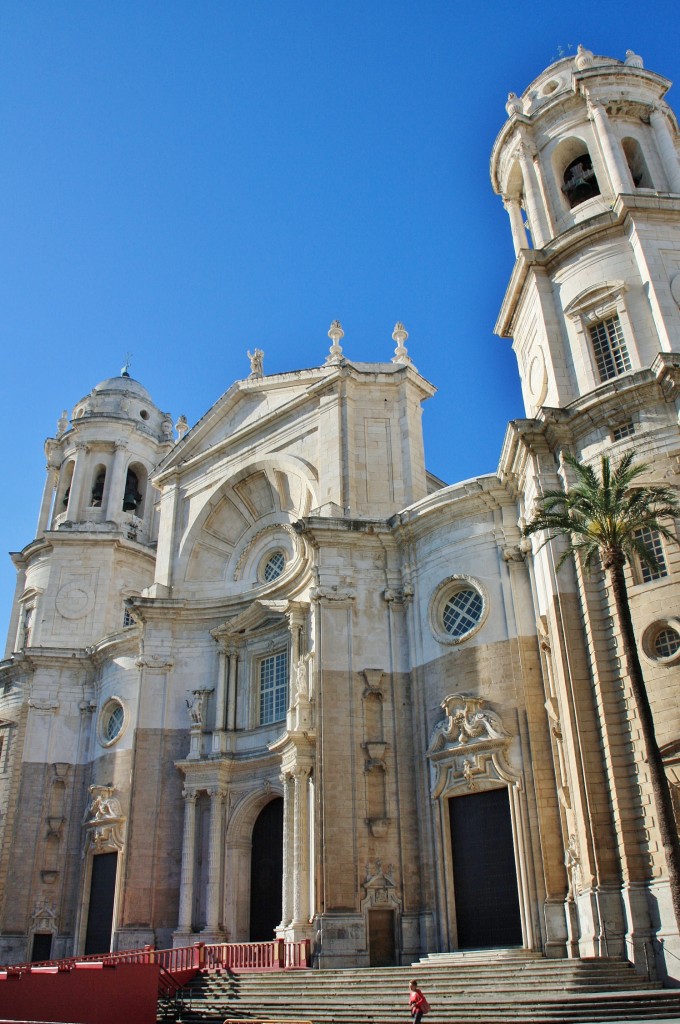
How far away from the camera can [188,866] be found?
28.2 m

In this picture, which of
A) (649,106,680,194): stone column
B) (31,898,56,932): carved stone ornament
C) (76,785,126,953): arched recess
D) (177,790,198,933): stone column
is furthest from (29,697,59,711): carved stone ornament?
(649,106,680,194): stone column

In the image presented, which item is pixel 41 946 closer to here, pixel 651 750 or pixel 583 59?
pixel 651 750

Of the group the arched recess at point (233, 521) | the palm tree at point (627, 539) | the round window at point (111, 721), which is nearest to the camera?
the palm tree at point (627, 539)

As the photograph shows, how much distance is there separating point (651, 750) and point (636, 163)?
19161 millimetres

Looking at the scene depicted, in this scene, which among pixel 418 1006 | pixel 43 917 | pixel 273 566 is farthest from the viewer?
pixel 273 566

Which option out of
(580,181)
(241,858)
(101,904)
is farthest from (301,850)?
(580,181)

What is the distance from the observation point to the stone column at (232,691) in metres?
29.8

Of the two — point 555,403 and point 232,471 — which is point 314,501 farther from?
point 555,403

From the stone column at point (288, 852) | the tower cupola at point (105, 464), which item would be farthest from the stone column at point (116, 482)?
the stone column at point (288, 852)

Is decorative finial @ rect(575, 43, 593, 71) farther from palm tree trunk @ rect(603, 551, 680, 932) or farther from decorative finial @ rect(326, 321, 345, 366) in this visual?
palm tree trunk @ rect(603, 551, 680, 932)

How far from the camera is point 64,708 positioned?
35.8 meters

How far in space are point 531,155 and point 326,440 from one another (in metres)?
10.9

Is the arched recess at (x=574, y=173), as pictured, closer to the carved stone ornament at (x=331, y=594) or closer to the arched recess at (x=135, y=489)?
the carved stone ornament at (x=331, y=594)

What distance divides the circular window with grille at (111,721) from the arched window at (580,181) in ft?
76.2
